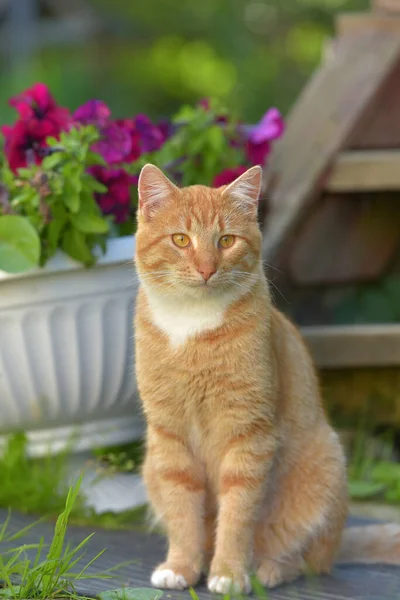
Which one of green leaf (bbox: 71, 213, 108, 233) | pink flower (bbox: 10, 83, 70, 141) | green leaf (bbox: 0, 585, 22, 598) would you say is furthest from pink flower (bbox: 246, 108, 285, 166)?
green leaf (bbox: 0, 585, 22, 598)

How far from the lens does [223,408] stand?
247 cm

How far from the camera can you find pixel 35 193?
3004 millimetres

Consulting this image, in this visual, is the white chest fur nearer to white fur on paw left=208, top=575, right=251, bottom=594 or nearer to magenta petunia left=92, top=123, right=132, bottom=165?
white fur on paw left=208, top=575, right=251, bottom=594

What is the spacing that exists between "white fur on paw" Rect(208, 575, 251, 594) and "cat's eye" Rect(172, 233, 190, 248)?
823 millimetres

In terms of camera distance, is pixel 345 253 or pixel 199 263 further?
pixel 345 253

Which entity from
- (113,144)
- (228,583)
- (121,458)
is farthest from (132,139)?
(228,583)

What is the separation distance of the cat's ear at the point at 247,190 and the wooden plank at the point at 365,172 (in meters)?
1.22

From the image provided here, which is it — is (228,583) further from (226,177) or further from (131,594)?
(226,177)

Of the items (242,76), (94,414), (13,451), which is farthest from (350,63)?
(242,76)

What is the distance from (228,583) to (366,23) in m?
2.58

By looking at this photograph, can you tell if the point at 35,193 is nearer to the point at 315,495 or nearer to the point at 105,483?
the point at 105,483

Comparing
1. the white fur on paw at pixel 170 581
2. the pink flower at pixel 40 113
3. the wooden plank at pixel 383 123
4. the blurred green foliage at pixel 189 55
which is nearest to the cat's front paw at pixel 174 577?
the white fur on paw at pixel 170 581

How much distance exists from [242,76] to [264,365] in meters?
7.79

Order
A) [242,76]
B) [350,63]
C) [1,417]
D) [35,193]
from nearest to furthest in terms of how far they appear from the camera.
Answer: [35,193]
[1,417]
[350,63]
[242,76]
